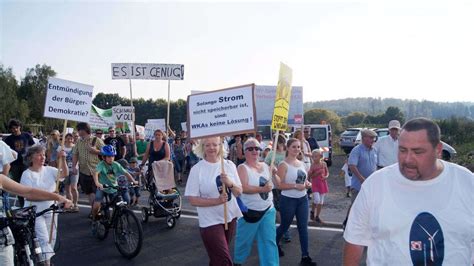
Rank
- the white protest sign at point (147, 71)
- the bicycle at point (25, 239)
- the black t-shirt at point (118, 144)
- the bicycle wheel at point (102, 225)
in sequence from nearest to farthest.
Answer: the bicycle at point (25, 239) < the bicycle wheel at point (102, 225) < the black t-shirt at point (118, 144) < the white protest sign at point (147, 71)

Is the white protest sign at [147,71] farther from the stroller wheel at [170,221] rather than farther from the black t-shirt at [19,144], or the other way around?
the stroller wheel at [170,221]

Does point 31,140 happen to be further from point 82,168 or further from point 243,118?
point 243,118

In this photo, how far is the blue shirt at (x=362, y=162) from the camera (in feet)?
23.5

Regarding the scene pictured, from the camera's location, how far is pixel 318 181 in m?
8.62

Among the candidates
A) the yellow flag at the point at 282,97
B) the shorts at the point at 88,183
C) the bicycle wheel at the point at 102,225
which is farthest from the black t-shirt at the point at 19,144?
the yellow flag at the point at 282,97

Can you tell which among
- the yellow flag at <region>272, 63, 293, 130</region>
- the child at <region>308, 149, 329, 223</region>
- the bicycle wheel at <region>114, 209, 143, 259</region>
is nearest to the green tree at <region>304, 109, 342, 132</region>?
the child at <region>308, 149, 329, 223</region>

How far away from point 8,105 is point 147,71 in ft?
169

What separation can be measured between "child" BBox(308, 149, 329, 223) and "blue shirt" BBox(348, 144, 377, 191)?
136 cm

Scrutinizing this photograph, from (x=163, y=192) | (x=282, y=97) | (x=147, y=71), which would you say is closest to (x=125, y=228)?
(x=163, y=192)

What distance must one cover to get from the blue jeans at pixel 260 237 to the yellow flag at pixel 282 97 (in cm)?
143

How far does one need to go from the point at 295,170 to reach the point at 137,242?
2.55 metres

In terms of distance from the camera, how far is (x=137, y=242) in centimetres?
640

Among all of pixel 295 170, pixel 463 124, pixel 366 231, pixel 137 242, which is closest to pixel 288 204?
pixel 295 170

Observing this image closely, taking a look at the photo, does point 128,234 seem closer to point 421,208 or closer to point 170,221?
point 170,221
